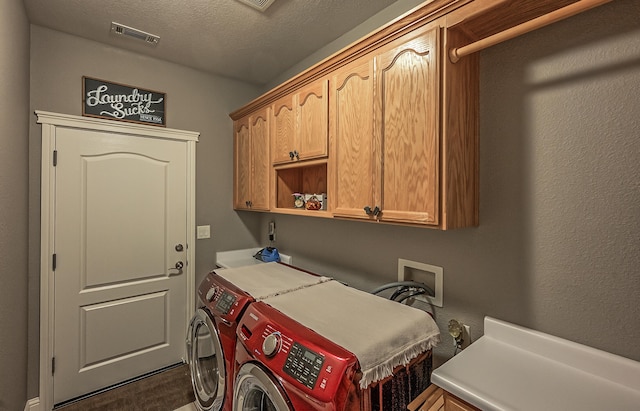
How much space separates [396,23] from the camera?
1301 mm

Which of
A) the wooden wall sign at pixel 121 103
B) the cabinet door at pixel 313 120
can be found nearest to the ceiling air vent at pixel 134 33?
the wooden wall sign at pixel 121 103

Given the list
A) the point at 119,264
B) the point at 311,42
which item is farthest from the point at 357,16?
the point at 119,264

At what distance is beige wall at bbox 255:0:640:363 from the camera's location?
0.98m

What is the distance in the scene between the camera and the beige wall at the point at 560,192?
0.98 meters

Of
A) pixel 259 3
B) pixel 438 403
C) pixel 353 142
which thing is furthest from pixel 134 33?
pixel 438 403

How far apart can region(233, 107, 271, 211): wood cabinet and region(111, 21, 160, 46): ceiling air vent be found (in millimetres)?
853

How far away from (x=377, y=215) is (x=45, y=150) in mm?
2293

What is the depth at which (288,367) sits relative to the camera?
1052mm

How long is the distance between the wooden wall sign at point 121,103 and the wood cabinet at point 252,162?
0.67 metres

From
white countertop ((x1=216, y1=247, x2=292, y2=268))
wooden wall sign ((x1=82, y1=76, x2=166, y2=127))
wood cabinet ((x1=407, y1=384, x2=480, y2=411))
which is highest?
wooden wall sign ((x1=82, y1=76, x2=166, y2=127))

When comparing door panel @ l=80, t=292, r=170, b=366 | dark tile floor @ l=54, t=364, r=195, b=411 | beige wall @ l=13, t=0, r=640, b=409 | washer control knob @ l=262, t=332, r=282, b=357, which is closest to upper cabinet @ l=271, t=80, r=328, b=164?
beige wall @ l=13, t=0, r=640, b=409

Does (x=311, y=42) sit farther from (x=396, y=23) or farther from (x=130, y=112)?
(x=130, y=112)

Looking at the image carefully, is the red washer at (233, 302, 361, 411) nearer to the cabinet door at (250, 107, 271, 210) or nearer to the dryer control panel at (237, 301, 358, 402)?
the dryer control panel at (237, 301, 358, 402)

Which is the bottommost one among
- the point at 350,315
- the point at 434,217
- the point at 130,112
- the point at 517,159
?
the point at 350,315
